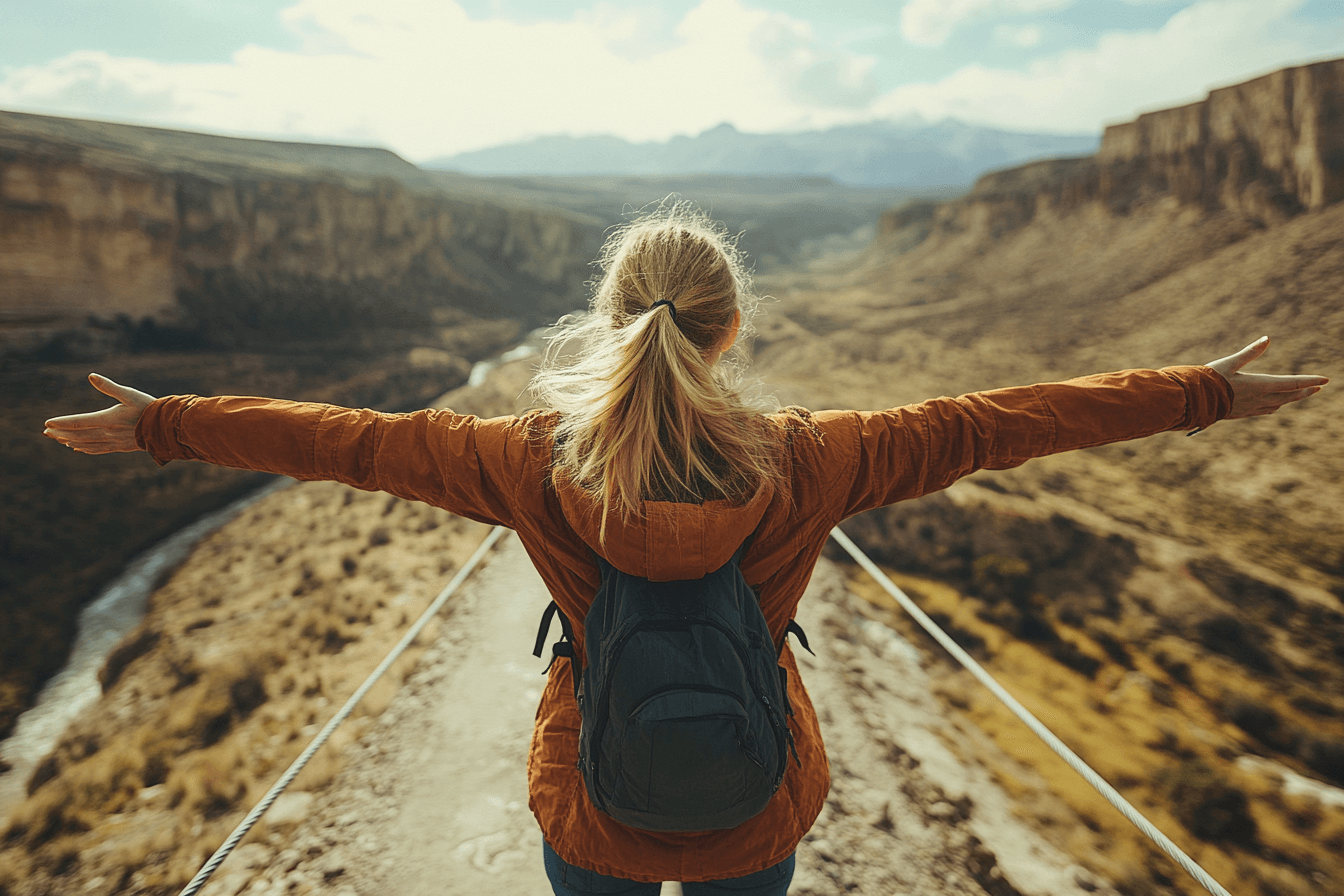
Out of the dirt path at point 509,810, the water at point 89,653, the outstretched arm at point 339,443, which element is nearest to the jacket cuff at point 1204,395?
the outstretched arm at point 339,443

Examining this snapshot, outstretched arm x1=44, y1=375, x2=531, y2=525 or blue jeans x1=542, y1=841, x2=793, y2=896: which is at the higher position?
outstretched arm x1=44, y1=375, x2=531, y2=525

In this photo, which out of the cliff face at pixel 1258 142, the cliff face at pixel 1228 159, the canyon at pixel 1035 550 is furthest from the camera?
the cliff face at pixel 1228 159

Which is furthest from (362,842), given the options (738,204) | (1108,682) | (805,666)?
(738,204)

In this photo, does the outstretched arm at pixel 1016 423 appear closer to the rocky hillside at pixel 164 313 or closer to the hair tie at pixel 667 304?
the hair tie at pixel 667 304

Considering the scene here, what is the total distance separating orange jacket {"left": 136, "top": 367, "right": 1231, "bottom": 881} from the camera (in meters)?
1.18

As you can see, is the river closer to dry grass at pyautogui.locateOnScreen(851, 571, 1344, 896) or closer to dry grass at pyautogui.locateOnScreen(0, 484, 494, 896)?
dry grass at pyautogui.locateOnScreen(0, 484, 494, 896)

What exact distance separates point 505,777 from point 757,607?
2.98m

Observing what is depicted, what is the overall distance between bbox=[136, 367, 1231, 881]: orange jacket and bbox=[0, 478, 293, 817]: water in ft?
28.9

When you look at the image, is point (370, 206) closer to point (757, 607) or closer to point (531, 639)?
point (531, 639)

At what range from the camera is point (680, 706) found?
1.01 m

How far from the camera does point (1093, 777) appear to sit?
89.4 inches

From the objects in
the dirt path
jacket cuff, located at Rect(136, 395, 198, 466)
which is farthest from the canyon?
jacket cuff, located at Rect(136, 395, 198, 466)

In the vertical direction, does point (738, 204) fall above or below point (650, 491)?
above

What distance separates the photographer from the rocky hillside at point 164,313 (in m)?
13.0
